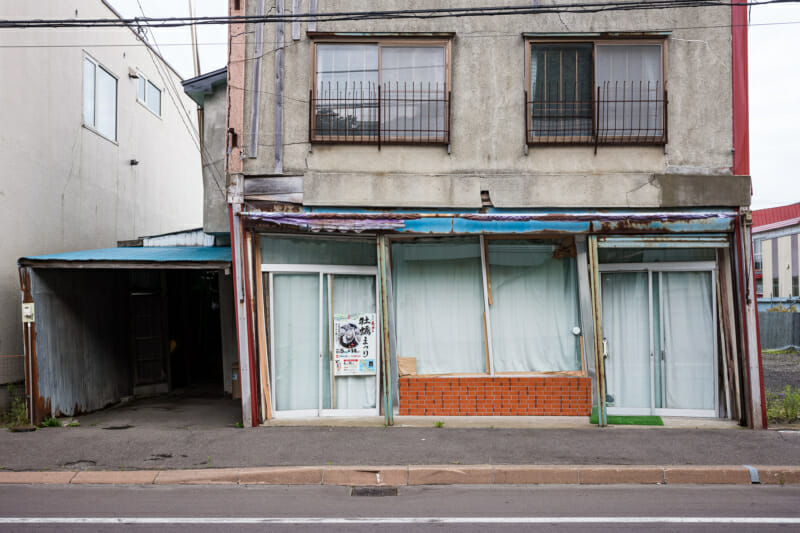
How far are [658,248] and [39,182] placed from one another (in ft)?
36.1

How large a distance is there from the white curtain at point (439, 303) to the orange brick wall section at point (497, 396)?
0.98ft

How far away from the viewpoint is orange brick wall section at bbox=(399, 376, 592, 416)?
9.86m

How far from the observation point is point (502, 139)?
1001 centimetres

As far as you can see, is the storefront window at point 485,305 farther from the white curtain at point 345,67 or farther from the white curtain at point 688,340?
the white curtain at point 345,67

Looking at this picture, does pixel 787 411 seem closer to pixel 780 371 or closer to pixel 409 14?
pixel 780 371

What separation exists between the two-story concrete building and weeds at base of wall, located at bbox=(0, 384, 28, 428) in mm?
3683

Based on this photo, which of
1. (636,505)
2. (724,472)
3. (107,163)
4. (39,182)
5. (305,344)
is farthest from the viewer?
(107,163)

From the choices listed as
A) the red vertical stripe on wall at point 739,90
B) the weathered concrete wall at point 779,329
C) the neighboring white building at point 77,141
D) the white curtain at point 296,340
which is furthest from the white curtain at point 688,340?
the weathered concrete wall at point 779,329

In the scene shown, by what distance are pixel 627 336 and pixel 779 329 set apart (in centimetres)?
1666

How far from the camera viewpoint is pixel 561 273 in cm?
1027

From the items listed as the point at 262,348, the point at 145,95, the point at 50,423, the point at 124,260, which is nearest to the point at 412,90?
the point at 262,348

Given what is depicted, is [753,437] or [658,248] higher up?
[658,248]

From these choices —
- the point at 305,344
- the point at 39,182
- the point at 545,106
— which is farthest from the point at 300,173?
the point at 39,182

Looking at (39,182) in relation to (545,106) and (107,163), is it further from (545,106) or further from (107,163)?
(545,106)
